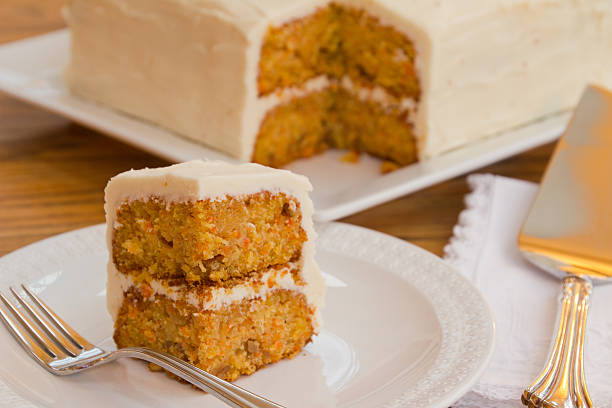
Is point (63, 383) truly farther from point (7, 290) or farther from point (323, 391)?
point (323, 391)

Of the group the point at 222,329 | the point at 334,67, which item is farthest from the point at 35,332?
the point at 334,67

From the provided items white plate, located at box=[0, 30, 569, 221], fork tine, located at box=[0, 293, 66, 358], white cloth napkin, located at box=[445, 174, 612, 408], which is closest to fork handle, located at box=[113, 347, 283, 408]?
fork tine, located at box=[0, 293, 66, 358]

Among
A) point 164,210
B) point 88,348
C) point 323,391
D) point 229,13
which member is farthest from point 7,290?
point 229,13

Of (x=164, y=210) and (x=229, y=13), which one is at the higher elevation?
(x=229, y=13)

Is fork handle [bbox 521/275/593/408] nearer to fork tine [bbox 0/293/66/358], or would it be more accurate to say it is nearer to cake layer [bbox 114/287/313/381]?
cake layer [bbox 114/287/313/381]

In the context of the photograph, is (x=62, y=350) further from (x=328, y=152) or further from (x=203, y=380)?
(x=328, y=152)

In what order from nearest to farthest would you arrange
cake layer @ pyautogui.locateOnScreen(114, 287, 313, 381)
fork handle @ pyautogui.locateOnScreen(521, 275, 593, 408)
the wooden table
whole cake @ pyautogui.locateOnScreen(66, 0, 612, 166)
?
fork handle @ pyautogui.locateOnScreen(521, 275, 593, 408) < cake layer @ pyautogui.locateOnScreen(114, 287, 313, 381) < the wooden table < whole cake @ pyautogui.locateOnScreen(66, 0, 612, 166)

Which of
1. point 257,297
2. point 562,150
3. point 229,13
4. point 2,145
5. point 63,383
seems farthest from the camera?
point 2,145
